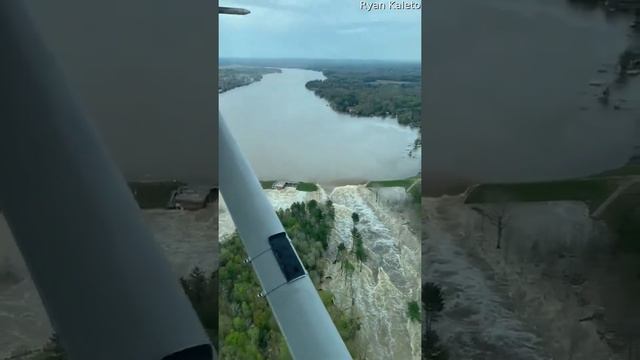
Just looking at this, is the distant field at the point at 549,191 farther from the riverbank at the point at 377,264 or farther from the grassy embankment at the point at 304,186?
the grassy embankment at the point at 304,186

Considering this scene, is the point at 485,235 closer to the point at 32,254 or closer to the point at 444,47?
the point at 444,47

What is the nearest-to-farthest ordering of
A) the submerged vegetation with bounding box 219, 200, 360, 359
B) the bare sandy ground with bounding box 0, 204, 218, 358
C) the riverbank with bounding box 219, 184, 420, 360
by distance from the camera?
the bare sandy ground with bounding box 0, 204, 218, 358 < the submerged vegetation with bounding box 219, 200, 360, 359 < the riverbank with bounding box 219, 184, 420, 360

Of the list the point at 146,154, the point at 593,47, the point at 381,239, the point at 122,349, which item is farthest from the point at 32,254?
the point at 593,47

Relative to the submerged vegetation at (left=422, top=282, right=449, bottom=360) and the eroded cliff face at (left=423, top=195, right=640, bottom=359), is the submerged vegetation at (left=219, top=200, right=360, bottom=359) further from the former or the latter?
the eroded cliff face at (left=423, top=195, right=640, bottom=359)

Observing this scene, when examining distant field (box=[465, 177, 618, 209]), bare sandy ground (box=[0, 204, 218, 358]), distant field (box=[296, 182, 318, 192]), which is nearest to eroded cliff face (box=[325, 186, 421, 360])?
distant field (box=[296, 182, 318, 192])

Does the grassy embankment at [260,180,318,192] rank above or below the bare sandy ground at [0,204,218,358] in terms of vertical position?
above

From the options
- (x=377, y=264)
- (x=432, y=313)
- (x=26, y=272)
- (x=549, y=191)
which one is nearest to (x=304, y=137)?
(x=377, y=264)

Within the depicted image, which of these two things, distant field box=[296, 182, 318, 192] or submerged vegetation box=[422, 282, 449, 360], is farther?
distant field box=[296, 182, 318, 192]

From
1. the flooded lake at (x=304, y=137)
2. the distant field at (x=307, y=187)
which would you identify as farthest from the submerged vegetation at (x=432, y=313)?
the distant field at (x=307, y=187)
